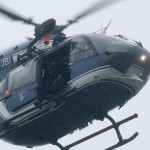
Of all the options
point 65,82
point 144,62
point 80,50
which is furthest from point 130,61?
point 65,82

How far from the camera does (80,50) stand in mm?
14867

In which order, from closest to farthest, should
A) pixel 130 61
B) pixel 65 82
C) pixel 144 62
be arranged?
1. pixel 130 61
2. pixel 144 62
3. pixel 65 82

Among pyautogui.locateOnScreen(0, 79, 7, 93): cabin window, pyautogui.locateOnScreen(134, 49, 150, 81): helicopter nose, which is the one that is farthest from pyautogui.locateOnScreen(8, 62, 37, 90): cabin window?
pyautogui.locateOnScreen(134, 49, 150, 81): helicopter nose

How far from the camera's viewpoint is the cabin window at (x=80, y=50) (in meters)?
14.8

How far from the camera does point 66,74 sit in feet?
49.3

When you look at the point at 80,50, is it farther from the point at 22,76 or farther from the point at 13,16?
the point at 13,16

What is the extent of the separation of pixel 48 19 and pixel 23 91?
208 centimetres

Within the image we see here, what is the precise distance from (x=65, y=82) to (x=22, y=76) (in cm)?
156

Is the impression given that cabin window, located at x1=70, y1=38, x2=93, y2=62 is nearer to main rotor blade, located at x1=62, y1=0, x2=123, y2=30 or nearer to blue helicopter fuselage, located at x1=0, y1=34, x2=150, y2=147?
blue helicopter fuselage, located at x1=0, y1=34, x2=150, y2=147

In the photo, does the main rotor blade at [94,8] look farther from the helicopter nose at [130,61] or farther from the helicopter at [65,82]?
the helicopter nose at [130,61]

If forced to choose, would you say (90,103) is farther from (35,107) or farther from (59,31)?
(59,31)

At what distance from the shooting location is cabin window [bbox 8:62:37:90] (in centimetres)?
1559

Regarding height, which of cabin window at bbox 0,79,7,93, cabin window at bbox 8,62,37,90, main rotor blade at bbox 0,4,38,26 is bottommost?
cabin window at bbox 0,79,7,93

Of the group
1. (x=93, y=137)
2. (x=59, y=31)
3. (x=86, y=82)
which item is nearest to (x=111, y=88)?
(x=86, y=82)
